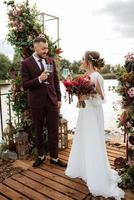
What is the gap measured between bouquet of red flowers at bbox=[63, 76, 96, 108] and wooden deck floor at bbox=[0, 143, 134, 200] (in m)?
0.93

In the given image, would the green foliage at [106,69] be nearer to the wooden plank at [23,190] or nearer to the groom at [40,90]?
the groom at [40,90]

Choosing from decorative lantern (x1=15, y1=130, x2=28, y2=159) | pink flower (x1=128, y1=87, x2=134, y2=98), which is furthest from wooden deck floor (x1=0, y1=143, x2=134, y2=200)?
pink flower (x1=128, y1=87, x2=134, y2=98)

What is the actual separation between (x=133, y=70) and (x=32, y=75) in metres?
1.30

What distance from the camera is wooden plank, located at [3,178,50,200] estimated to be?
273 cm

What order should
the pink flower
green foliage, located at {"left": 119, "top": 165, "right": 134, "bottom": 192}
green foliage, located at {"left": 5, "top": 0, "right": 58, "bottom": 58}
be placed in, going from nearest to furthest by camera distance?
the pink flower
green foliage, located at {"left": 119, "top": 165, "right": 134, "bottom": 192}
green foliage, located at {"left": 5, "top": 0, "right": 58, "bottom": 58}

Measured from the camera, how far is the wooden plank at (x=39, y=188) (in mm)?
2724

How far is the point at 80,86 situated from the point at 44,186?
1.21m

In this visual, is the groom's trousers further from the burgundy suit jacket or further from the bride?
the bride

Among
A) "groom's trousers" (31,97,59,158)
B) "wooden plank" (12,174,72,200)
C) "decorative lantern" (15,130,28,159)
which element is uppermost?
"groom's trousers" (31,97,59,158)

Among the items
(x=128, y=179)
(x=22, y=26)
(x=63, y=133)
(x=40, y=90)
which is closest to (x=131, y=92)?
(x=128, y=179)

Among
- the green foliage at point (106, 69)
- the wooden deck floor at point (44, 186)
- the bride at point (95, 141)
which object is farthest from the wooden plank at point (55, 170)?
the green foliage at point (106, 69)

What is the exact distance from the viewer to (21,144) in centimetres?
388

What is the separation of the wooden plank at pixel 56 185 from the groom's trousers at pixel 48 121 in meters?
0.38

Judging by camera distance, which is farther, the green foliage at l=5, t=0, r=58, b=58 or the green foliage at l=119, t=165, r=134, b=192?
the green foliage at l=5, t=0, r=58, b=58
